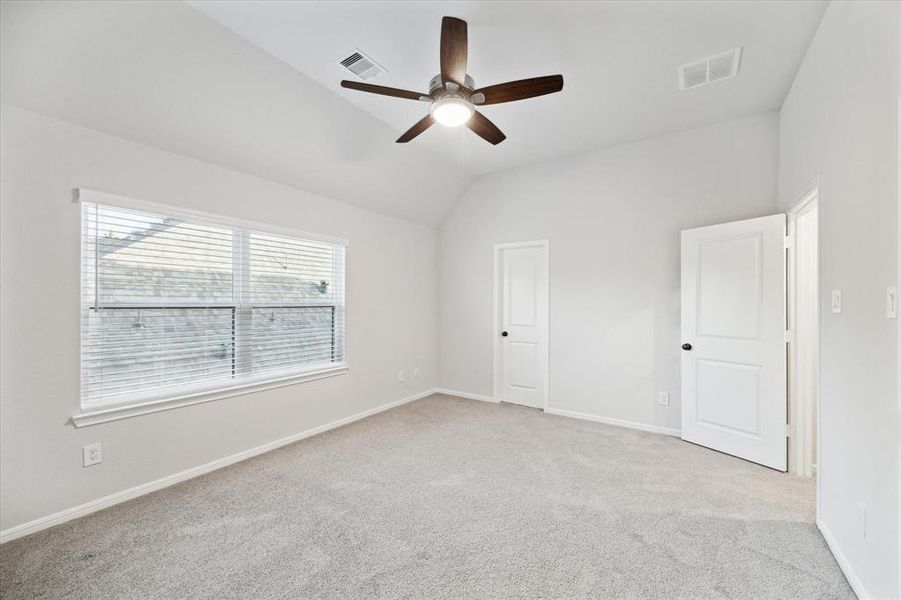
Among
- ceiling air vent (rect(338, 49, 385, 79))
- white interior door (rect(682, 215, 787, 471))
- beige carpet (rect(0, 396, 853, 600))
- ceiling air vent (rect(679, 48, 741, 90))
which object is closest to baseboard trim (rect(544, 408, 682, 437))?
white interior door (rect(682, 215, 787, 471))

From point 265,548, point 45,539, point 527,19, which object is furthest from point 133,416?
point 527,19

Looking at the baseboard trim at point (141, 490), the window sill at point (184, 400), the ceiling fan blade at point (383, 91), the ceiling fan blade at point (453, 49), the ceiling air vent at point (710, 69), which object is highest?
the ceiling air vent at point (710, 69)

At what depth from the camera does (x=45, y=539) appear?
2.09 metres

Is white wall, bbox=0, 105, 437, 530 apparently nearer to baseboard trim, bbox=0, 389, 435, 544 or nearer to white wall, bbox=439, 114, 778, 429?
baseboard trim, bbox=0, 389, 435, 544

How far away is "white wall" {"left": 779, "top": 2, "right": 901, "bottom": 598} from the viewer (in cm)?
145

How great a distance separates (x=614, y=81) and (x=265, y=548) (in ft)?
12.3

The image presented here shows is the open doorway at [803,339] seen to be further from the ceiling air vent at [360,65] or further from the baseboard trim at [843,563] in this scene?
the ceiling air vent at [360,65]

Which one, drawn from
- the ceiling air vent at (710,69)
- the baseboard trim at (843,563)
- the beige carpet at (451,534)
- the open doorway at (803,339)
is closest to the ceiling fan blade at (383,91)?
the ceiling air vent at (710,69)

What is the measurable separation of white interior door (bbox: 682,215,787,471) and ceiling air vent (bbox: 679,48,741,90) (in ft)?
3.83

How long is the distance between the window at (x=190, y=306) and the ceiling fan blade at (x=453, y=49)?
7.19 ft

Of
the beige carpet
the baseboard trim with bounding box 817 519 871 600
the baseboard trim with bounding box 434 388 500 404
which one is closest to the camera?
the baseboard trim with bounding box 817 519 871 600

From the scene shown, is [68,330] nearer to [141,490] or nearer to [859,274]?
[141,490]

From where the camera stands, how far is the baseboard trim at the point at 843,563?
1645 millimetres

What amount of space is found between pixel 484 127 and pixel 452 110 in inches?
16.0
